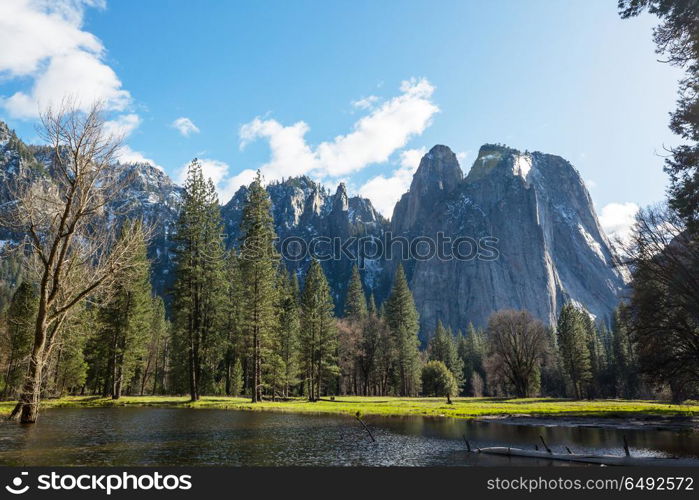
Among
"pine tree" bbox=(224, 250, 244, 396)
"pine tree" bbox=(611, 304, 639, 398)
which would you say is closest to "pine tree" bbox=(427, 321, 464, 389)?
"pine tree" bbox=(611, 304, 639, 398)

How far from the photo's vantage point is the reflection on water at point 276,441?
16219 millimetres

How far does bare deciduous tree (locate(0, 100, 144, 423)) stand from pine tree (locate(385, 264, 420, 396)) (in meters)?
62.0

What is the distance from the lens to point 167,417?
101 feet

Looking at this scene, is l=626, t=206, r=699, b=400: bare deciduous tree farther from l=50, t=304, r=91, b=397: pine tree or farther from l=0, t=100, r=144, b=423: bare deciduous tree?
l=50, t=304, r=91, b=397: pine tree

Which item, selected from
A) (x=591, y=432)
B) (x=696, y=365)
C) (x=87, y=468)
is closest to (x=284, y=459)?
(x=87, y=468)

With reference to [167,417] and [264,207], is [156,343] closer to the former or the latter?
[264,207]

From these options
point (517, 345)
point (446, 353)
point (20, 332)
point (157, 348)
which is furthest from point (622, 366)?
point (20, 332)

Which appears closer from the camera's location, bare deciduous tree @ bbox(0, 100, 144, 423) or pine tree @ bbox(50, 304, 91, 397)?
bare deciduous tree @ bbox(0, 100, 144, 423)

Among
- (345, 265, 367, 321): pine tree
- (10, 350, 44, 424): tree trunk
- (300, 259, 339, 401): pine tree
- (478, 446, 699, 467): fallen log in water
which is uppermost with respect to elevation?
(345, 265, 367, 321): pine tree

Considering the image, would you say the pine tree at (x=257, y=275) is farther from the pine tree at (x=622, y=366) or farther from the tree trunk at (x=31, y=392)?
the pine tree at (x=622, y=366)

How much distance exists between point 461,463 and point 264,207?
126 ft

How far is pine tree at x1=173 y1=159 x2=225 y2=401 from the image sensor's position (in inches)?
1831

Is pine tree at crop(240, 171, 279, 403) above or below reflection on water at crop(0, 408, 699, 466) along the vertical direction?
above

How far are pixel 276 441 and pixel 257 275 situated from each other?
28.1 meters
